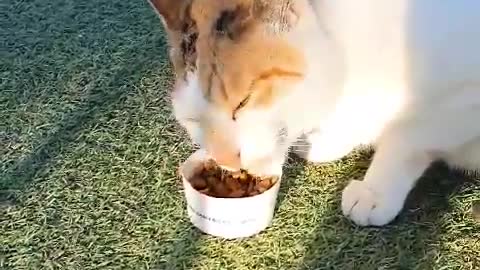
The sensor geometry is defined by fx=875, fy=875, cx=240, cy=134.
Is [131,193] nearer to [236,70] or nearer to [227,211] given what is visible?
[227,211]

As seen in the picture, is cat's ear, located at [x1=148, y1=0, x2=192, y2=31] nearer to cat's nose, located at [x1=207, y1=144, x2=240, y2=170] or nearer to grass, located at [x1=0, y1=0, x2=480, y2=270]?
cat's nose, located at [x1=207, y1=144, x2=240, y2=170]

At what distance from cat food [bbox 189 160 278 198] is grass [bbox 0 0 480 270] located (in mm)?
62

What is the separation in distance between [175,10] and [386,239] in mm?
401

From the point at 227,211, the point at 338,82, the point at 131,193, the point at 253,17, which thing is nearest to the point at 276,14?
the point at 253,17

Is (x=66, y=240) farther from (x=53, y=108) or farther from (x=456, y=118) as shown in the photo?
(x=456, y=118)

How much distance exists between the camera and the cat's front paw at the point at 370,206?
3.77ft

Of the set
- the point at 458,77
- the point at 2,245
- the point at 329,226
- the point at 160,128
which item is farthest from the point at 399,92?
the point at 2,245

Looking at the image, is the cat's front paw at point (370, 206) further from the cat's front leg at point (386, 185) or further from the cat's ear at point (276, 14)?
the cat's ear at point (276, 14)

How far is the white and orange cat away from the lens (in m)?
1.02

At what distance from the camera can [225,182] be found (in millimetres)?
1140

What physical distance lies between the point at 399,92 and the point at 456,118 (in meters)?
0.08

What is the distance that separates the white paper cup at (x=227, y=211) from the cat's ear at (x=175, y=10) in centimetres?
18

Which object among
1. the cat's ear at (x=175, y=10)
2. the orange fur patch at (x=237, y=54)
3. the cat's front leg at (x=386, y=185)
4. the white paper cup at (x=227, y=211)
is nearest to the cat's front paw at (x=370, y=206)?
the cat's front leg at (x=386, y=185)

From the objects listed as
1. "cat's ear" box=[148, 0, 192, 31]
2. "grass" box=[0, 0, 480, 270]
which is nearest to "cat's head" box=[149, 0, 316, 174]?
"cat's ear" box=[148, 0, 192, 31]
